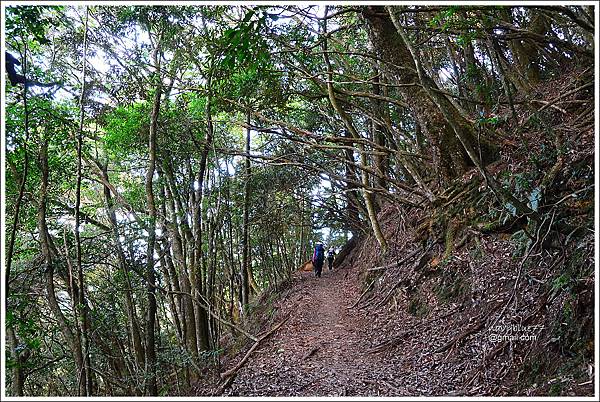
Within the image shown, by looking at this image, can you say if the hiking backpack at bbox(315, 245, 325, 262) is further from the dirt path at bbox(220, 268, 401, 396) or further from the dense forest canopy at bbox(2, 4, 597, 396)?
the dirt path at bbox(220, 268, 401, 396)

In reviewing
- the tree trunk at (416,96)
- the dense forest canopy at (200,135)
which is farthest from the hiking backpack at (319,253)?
the tree trunk at (416,96)

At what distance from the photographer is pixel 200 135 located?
33.9 ft

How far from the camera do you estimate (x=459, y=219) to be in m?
7.01

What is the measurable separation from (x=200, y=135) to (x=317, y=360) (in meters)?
6.16

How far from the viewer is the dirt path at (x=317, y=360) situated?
5332mm

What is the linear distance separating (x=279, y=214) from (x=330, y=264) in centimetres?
463

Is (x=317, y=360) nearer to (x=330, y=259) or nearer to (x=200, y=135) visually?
(x=200, y=135)

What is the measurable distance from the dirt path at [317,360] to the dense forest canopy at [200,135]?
4.28 ft

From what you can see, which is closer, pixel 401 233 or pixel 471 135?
Answer: pixel 471 135

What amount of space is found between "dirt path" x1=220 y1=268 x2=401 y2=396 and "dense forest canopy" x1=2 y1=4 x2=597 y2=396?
131 centimetres

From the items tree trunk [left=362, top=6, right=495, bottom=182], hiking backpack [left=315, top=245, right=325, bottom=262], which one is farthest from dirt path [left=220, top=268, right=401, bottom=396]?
hiking backpack [left=315, top=245, right=325, bottom=262]

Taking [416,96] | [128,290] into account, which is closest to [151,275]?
[128,290]

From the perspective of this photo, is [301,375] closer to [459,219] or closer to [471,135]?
[459,219]

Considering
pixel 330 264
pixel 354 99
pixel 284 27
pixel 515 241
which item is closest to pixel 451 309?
pixel 515 241
